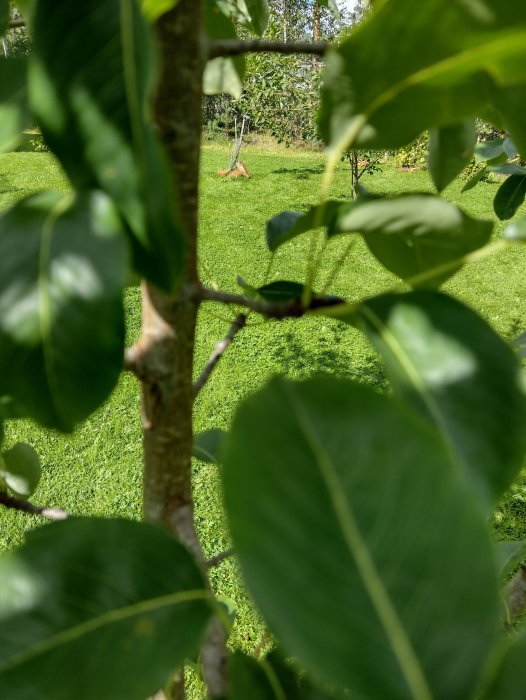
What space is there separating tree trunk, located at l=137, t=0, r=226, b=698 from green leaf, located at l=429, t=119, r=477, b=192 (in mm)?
270

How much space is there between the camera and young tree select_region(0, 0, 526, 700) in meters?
0.29

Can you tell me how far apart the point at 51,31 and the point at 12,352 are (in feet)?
0.59

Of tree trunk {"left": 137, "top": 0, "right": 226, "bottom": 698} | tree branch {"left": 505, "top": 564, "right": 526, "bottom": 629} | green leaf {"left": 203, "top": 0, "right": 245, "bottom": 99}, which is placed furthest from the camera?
tree branch {"left": 505, "top": 564, "right": 526, "bottom": 629}

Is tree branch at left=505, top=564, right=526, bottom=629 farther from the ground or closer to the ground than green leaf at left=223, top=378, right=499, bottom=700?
closer to the ground

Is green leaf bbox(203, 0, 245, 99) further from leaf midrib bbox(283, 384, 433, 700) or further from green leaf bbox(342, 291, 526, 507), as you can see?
leaf midrib bbox(283, 384, 433, 700)

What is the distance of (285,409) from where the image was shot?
294mm

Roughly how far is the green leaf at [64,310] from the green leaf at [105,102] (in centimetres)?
2

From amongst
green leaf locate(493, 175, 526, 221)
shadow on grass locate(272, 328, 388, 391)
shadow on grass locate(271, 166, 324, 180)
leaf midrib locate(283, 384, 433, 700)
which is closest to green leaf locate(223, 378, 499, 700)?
leaf midrib locate(283, 384, 433, 700)

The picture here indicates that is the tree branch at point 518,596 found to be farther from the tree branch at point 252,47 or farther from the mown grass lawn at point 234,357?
the tree branch at point 252,47

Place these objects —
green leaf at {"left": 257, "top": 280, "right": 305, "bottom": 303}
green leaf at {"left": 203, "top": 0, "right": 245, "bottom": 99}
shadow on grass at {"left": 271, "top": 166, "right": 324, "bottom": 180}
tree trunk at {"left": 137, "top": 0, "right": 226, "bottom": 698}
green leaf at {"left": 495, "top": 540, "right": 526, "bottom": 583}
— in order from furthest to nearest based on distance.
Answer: shadow on grass at {"left": 271, "top": 166, "right": 324, "bottom": 180}, green leaf at {"left": 495, "top": 540, "right": 526, "bottom": 583}, green leaf at {"left": 203, "top": 0, "right": 245, "bottom": 99}, green leaf at {"left": 257, "top": 280, "right": 305, "bottom": 303}, tree trunk at {"left": 137, "top": 0, "right": 226, "bottom": 698}

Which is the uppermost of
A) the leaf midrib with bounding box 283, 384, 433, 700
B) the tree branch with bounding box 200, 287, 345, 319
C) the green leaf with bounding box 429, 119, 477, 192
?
the green leaf with bounding box 429, 119, 477, 192

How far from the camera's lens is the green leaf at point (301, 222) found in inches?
17.9

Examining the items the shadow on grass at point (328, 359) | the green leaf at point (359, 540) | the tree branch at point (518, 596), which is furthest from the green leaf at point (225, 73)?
the shadow on grass at point (328, 359)

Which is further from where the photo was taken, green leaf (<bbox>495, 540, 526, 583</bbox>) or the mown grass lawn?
the mown grass lawn
